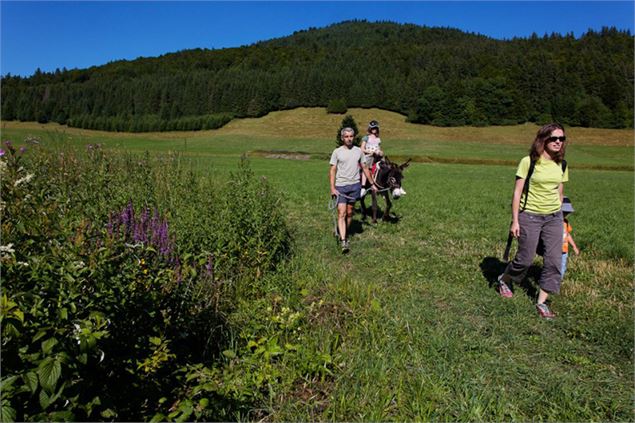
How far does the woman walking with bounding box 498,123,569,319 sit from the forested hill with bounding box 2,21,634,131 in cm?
8672

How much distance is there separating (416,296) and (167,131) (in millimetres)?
93287

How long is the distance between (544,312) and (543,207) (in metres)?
1.25

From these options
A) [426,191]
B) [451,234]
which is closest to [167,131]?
[426,191]

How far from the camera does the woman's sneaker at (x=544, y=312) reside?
4.94 meters

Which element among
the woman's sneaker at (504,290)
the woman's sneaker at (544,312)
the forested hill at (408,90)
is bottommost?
the woman's sneaker at (544,312)

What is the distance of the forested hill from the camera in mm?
87438

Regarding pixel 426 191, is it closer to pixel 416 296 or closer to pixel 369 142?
pixel 369 142

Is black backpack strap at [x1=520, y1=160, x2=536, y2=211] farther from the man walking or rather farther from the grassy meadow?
the man walking

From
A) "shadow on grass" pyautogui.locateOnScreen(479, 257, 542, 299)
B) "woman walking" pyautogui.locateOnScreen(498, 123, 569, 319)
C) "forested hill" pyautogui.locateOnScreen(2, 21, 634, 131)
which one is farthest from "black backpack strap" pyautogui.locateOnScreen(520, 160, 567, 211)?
"forested hill" pyautogui.locateOnScreen(2, 21, 634, 131)

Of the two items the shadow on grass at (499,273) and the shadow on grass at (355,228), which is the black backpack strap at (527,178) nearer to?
the shadow on grass at (499,273)

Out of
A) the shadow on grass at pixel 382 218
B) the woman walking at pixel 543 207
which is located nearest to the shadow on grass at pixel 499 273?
the woman walking at pixel 543 207

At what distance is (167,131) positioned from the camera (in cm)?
9062

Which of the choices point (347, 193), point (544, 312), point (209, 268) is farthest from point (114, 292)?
point (347, 193)

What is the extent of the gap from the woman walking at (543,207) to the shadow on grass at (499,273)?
67 centimetres
